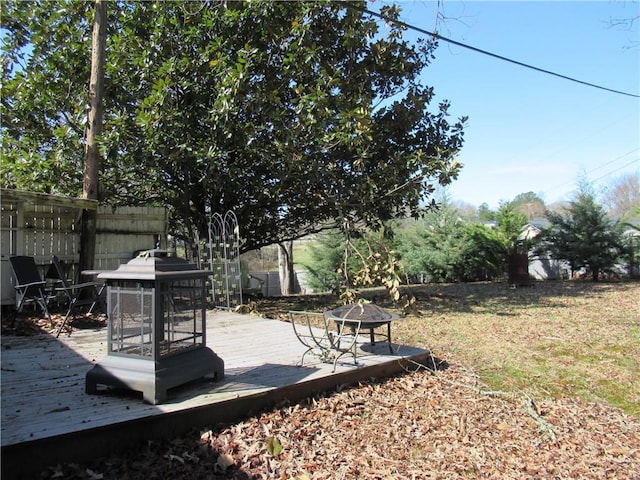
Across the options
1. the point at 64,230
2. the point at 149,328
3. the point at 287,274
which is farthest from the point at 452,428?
the point at 287,274

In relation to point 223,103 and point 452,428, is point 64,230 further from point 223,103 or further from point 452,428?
point 452,428

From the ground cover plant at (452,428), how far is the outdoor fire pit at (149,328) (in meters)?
0.42

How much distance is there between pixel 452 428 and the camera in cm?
324

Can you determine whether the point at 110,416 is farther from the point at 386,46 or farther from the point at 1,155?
the point at 386,46

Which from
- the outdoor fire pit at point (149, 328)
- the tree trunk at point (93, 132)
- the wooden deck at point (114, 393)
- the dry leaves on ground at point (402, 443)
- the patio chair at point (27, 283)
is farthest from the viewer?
the tree trunk at point (93, 132)

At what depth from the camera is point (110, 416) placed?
8.53 feet

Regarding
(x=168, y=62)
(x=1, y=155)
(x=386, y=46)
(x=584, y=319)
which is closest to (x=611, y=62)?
(x=386, y=46)

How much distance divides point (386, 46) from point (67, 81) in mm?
5821

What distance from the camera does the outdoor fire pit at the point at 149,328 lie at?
2830 millimetres

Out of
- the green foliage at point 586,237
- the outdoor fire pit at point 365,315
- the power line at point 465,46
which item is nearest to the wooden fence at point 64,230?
the outdoor fire pit at point 365,315

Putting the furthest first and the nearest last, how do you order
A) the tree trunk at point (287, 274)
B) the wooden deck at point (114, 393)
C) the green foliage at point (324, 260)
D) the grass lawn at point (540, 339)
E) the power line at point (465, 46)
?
the tree trunk at point (287, 274)
the green foliage at point (324, 260)
the power line at point (465, 46)
the grass lawn at point (540, 339)
the wooden deck at point (114, 393)

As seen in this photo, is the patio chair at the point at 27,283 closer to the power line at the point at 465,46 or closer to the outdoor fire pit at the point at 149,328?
the outdoor fire pit at the point at 149,328

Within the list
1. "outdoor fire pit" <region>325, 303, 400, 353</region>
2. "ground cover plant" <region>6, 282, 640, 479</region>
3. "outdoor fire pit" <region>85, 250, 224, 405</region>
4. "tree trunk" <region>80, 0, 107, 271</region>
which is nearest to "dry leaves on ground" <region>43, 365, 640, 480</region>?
"ground cover plant" <region>6, 282, 640, 479</region>

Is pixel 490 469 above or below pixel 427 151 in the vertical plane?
below
